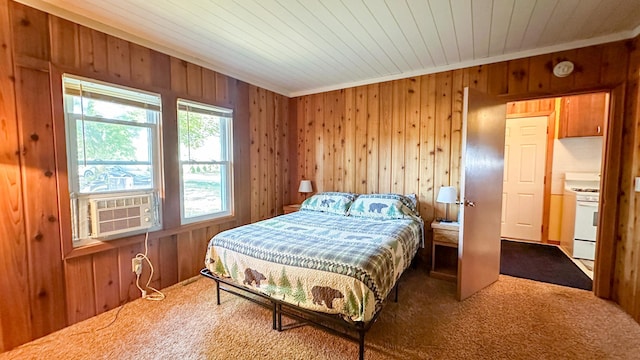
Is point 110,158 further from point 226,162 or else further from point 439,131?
point 439,131

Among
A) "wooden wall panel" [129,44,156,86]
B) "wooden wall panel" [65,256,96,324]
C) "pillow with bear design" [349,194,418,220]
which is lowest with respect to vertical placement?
"wooden wall panel" [65,256,96,324]

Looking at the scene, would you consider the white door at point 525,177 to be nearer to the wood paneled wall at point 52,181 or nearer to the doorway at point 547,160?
the doorway at point 547,160

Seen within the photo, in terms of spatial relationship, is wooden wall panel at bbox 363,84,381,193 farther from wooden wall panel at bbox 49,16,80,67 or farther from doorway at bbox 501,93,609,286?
wooden wall panel at bbox 49,16,80,67

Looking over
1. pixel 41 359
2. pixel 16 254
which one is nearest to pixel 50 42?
pixel 16 254

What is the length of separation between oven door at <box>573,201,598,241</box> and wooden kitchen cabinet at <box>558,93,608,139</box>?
3.45 ft

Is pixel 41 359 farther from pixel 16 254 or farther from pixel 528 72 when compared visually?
pixel 528 72

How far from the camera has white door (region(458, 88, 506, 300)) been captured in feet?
8.20

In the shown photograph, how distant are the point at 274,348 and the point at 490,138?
2.81 metres

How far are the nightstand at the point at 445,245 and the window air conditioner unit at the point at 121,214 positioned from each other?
297 cm

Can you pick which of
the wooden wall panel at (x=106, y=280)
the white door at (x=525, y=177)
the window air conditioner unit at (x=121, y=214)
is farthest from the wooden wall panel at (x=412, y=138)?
the wooden wall panel at (x=106, y=280)

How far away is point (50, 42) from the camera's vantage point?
200cm

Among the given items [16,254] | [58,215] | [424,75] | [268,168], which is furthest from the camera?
[268,168]

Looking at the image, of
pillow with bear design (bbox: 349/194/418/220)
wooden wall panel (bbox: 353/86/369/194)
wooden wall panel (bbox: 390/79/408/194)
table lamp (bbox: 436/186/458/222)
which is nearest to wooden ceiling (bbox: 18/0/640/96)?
wooden wall panel (bbox: 390/79/408/194)

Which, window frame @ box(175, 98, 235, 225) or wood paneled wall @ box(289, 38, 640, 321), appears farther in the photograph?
window frame @ box(175, 98, 235, 225)
